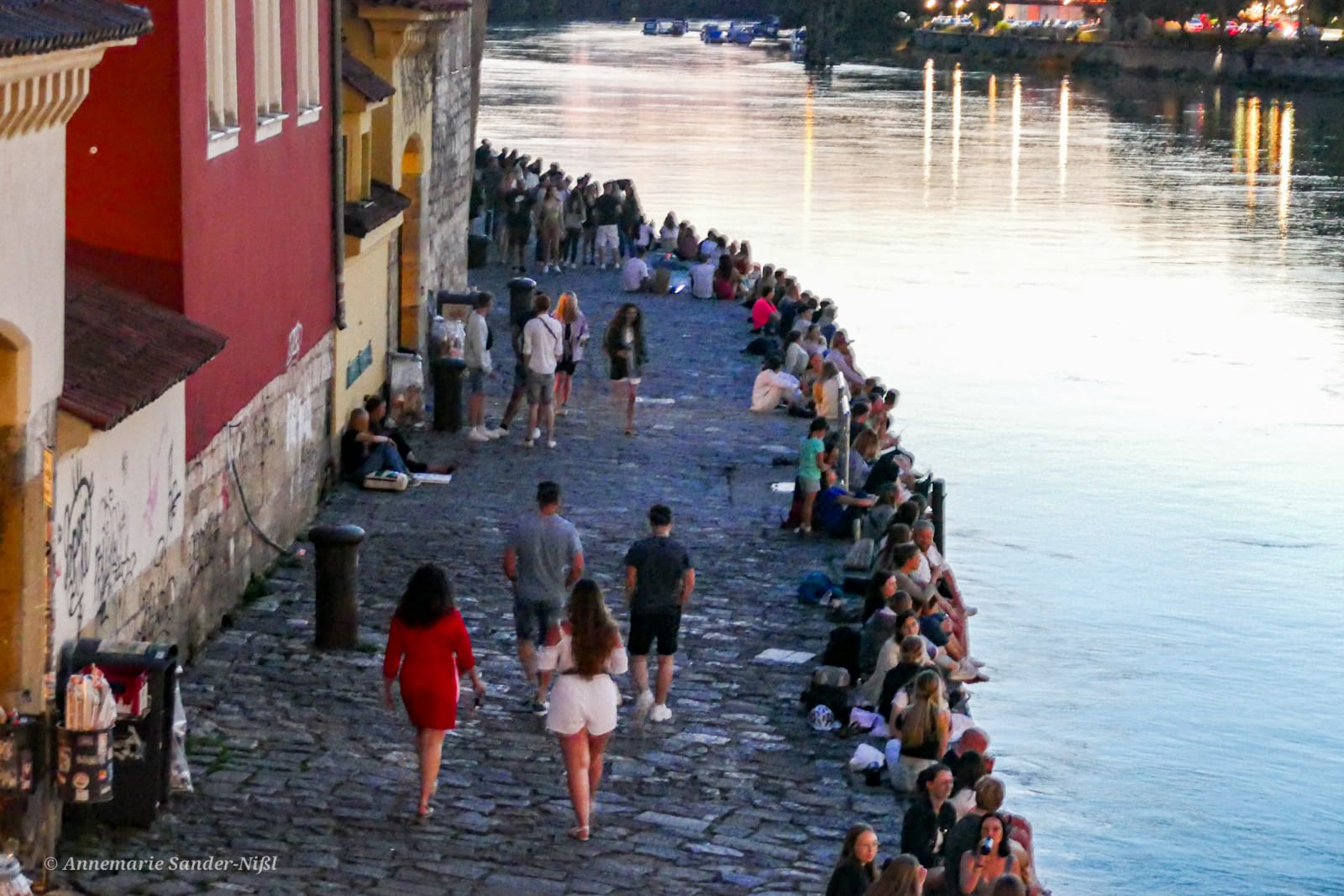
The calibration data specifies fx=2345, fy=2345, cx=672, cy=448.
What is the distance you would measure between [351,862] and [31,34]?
14.1 feet

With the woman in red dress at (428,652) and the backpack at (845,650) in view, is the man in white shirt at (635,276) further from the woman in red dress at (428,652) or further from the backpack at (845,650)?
the woman in red dress at (428,652)

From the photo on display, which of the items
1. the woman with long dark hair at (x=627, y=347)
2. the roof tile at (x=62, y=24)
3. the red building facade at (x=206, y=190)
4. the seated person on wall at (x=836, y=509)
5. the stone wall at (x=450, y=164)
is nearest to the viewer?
the roof tile at (x=62, y=24)

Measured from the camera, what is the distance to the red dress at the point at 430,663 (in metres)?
12.0

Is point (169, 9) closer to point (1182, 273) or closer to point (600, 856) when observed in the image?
point (600, 856)

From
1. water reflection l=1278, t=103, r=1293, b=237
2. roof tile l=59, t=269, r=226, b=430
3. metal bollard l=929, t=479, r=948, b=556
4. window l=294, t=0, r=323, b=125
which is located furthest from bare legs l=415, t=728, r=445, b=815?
water reflection l=1278, t=103, r=1293, b=237

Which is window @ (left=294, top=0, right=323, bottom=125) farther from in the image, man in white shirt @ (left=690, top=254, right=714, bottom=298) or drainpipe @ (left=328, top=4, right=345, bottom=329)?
man in white shirt @ (left=690, top=254, right=714, bottom=298)

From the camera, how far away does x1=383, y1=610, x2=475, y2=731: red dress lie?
1198 centimetres

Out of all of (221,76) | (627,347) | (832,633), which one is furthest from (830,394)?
(221,76)

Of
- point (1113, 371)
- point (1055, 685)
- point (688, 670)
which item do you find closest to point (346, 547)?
point (688, 670)

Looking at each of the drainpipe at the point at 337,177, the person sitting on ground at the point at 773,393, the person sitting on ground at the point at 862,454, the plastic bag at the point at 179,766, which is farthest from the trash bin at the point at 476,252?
the plastic bag at the point at 179,766

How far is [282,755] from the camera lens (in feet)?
43.3

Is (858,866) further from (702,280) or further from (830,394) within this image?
(702,280)

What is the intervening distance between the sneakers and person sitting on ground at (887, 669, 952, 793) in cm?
182

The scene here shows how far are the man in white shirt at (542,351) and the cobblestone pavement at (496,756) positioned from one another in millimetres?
1535
